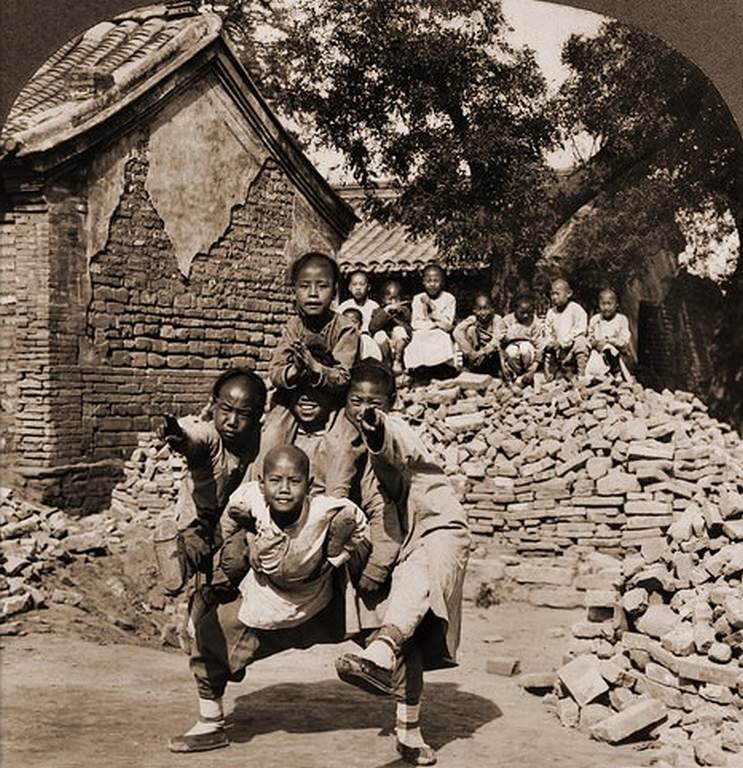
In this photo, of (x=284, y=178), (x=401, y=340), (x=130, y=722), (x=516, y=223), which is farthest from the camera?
(x=401, y=340)

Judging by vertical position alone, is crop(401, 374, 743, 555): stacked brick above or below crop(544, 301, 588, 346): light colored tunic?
below

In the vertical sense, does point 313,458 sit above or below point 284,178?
below

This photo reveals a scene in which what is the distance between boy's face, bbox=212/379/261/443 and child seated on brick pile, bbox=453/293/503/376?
194 cm

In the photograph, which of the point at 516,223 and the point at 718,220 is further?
the point at 718,220

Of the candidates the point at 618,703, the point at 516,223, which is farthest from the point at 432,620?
the point at 516,223

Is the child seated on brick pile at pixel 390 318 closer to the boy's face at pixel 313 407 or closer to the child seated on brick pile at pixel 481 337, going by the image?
the child seated on brick pile at pixel 481 337

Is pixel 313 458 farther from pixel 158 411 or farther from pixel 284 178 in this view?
pixel 284 178

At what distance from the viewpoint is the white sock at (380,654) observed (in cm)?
328

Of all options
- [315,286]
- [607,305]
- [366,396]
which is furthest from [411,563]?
[607,305]

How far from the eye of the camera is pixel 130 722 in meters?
3.83

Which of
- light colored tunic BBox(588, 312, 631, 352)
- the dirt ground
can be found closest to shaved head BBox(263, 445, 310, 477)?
the dirt ground

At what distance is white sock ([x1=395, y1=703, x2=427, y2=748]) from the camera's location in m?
3.58

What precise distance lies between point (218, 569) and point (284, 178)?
2.29m

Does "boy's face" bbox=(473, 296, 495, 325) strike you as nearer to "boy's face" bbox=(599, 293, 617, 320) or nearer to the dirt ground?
"boy's face" bbox=(599, 293, 617, 320)
